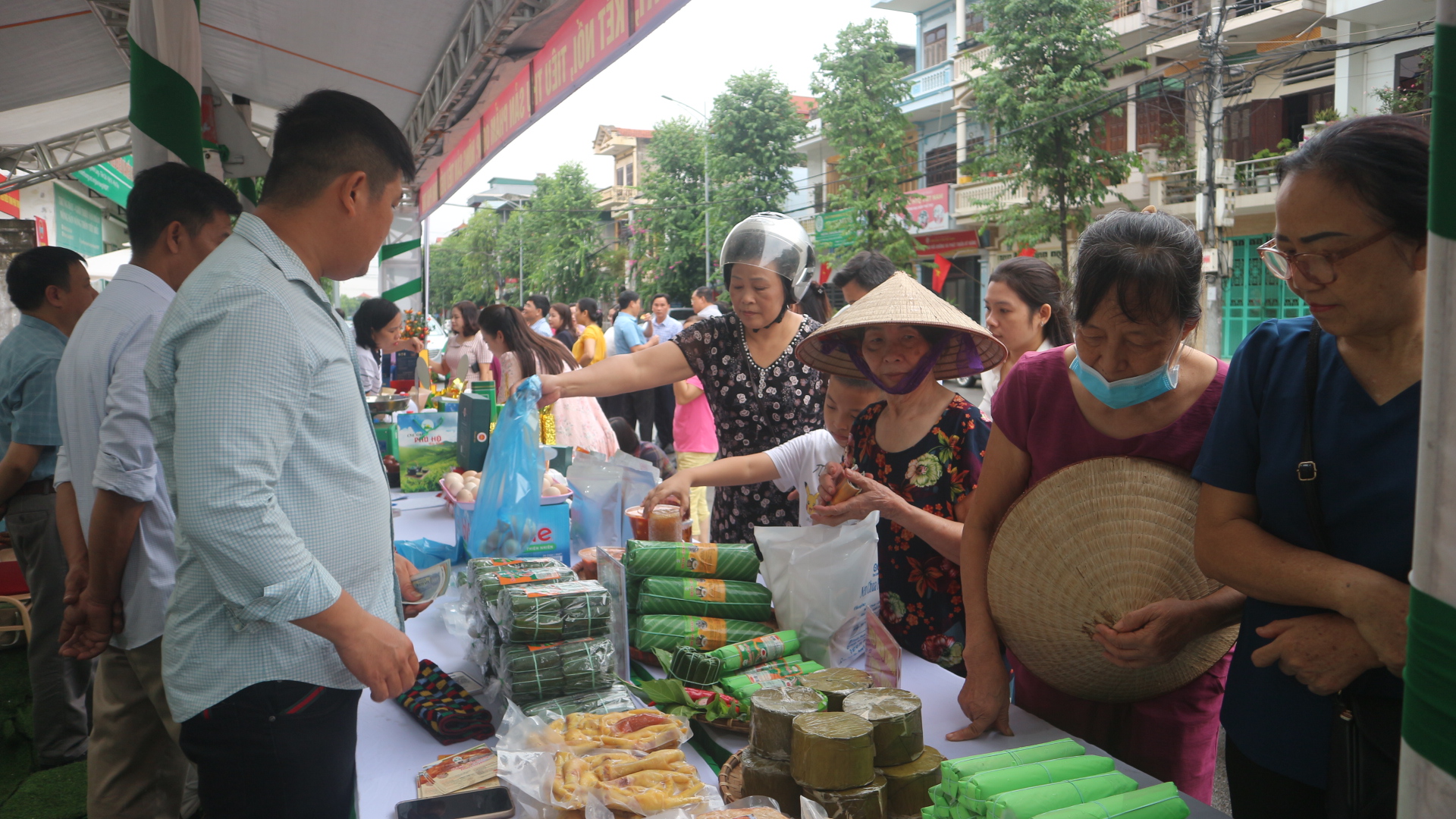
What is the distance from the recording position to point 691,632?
5.90ft

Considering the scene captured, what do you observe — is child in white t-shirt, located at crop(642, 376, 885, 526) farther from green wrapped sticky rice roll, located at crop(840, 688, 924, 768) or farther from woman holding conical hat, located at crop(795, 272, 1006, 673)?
green wrapped sticky rice roll, located at crop(840, 688, 924, 768)

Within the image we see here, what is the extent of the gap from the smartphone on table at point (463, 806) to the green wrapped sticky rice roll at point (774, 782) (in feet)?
1.19

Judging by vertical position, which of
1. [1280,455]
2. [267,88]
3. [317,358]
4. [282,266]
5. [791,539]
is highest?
[267,88]

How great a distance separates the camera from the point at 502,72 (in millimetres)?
4715

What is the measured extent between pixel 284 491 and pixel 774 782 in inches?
32.0

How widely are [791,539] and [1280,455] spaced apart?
2.91ft

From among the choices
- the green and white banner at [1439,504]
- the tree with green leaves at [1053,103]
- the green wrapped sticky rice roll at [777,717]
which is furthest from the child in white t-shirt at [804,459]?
the tree with green leaves at [1053,103]

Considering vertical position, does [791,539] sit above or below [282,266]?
below

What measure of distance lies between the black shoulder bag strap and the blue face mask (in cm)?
28

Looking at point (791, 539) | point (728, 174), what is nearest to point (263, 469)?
point (791, 539)

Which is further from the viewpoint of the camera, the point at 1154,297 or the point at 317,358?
the point at 1154,297

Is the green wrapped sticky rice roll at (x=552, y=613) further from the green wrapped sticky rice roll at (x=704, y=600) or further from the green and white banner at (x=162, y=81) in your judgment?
the green and white banner at (x=162, y=81)

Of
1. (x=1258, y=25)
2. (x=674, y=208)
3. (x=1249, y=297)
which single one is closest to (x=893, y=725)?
(x=1249, y=297)

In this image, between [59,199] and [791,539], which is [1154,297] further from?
[59,199]
